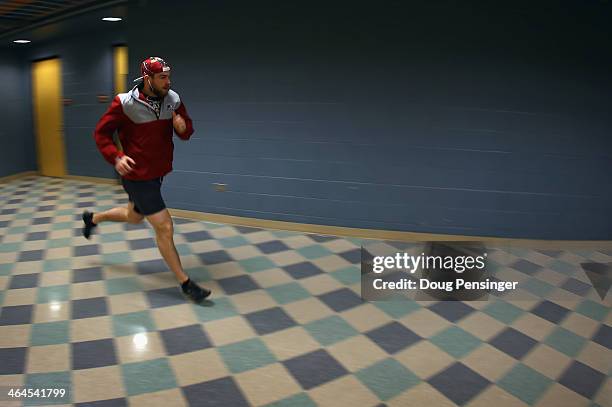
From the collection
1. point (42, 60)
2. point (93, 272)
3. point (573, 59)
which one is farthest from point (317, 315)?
point (42, 60)

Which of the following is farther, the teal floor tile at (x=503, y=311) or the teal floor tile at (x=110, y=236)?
the teal floor tile at (x=110, y=236)

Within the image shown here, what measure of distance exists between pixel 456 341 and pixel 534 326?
1.89 ft

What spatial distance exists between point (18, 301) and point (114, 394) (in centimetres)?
133

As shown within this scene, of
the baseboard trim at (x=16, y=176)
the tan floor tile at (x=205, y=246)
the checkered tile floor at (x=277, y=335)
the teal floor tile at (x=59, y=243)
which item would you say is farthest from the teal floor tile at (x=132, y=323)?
the baseboard trim at (x=16, y=176)

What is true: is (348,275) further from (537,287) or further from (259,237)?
(537,287)

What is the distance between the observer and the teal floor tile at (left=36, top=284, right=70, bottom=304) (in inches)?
102

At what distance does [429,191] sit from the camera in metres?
3.73

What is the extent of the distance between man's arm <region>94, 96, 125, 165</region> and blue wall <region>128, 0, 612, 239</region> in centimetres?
184

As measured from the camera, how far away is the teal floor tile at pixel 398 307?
2.54 meters

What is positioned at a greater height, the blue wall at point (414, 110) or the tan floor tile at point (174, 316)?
the blue wall at point (414, 110)

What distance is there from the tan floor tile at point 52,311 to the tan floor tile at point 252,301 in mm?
1023

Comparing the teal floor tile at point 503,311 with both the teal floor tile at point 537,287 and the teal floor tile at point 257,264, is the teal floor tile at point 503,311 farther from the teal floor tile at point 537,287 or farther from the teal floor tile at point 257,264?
the teal floor tile at point 257,264

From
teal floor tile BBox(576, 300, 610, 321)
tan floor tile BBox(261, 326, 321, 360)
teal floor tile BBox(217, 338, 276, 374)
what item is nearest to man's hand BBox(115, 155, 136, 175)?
teal floor tile BBox(217, 338, 276, 374)

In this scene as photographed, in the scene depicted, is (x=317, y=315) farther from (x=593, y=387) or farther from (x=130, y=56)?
(x=130, y=56)
